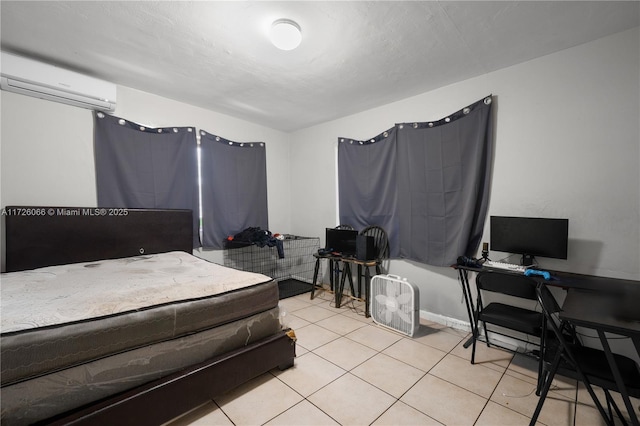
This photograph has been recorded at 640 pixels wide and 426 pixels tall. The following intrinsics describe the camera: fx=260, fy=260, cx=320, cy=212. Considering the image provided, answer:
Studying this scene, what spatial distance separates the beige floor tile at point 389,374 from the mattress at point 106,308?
2.98 ft

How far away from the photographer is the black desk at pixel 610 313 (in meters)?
1.15

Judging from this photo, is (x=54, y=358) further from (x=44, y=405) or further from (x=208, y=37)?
(x=208, y=37)

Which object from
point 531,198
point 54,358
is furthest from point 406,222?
point 54,358

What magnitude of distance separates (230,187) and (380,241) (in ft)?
7.51

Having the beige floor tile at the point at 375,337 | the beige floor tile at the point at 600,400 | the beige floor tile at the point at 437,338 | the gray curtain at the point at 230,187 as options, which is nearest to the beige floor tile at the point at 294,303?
the beige floor tile at the point at 375,337

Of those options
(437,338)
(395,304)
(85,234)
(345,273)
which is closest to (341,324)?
(395,304)

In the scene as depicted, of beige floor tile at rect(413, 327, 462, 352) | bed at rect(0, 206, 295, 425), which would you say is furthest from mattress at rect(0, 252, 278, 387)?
beige floor tile at rect(413, 327, 462, 352)

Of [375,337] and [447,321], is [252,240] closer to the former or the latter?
[375,337]

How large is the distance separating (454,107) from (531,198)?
1.20m

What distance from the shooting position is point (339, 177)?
3.88m

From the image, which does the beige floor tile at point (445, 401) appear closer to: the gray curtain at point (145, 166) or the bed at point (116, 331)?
the bed at point (116, 331)

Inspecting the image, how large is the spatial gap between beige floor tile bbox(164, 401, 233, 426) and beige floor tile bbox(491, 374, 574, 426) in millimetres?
1756

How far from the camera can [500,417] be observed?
1.58m

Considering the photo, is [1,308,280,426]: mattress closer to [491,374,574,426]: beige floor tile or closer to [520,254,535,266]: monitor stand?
[491,374,574,426]: beige floor tile
